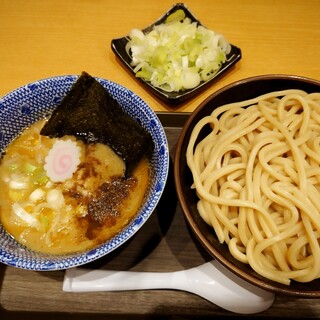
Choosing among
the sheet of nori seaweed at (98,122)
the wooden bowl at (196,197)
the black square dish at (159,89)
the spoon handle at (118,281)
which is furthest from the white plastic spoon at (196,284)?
the black square dish at (159,89)

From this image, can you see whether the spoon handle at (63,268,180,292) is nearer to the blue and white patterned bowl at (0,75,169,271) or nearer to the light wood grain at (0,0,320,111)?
the blue and white patterned bowl at (0,75,169,271)

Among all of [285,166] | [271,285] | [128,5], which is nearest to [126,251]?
[271,285]

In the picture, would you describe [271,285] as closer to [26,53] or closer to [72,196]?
[72,196]

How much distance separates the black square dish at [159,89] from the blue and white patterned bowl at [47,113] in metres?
0.38

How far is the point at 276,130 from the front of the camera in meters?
1.29

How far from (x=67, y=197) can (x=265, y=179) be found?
2.32ft

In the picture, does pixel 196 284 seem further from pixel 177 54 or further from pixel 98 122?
pixel 177 54

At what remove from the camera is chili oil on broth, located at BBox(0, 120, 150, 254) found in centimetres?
123

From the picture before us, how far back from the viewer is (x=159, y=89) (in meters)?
1.75

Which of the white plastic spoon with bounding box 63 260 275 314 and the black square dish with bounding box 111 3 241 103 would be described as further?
the black square dish with bounding box 111 3 241 103

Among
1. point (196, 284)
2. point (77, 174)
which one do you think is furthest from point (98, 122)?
point (196, 284)

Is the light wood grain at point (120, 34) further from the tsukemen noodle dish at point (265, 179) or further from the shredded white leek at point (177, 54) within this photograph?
the tsukemen noodle dish at point (265, 179)

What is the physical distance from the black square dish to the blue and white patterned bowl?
0.38 metres

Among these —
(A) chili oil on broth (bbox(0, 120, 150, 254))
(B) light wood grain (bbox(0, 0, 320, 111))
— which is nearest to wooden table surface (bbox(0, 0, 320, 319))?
(B) light wood grain (bbox(0, 0, 320, 111))
